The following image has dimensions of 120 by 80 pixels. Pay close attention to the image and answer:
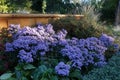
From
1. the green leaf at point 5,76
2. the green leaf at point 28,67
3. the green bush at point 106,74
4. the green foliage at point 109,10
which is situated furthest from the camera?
the green foliage at point 109,10

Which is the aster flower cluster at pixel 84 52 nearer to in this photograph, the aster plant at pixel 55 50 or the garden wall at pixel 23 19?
the aster plant at pixel 55 50

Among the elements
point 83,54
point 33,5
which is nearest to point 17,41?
point 83,54

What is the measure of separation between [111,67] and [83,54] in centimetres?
78

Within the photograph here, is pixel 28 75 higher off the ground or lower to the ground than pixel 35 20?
lower

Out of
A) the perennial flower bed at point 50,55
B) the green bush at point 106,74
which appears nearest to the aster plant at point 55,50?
the perennial flower bed at point 50,55

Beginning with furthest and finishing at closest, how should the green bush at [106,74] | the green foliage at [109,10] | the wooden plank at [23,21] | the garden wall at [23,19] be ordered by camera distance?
the green foliage at [109,10] < the wooden plank at [23,21] < the garden wall at [23,19] < the green bush at [106,74]

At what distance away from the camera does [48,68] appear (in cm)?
474

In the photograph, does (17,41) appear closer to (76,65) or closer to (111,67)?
(76,65)

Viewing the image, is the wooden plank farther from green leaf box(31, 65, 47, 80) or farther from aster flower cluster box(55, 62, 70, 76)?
aster flower cluster box(55, 62, 70, 76)

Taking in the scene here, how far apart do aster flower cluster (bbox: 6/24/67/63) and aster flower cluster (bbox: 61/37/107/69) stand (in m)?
0.31

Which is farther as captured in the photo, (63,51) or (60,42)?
(60,42)

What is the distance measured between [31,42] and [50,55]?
38 cm

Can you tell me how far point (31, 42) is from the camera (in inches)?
204

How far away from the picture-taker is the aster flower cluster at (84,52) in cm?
490
